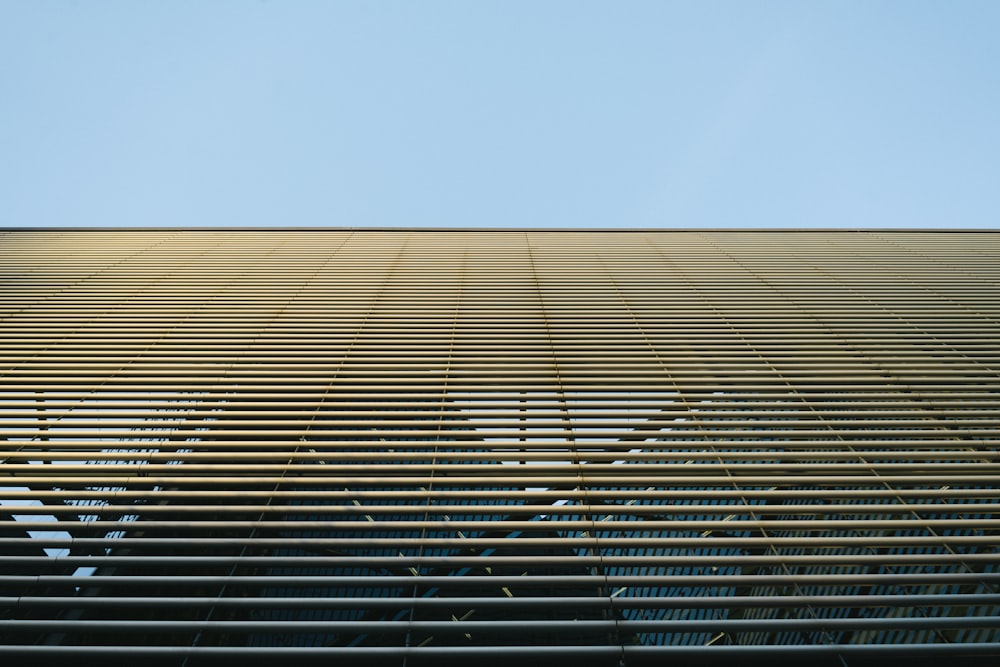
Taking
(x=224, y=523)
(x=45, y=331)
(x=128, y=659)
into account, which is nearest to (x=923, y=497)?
(x=224, y=523)

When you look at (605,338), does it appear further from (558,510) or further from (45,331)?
(45,331)

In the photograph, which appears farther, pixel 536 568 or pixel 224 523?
pixel 224 523

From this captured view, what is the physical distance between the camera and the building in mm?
1577

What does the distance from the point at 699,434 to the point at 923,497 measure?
0.80 m

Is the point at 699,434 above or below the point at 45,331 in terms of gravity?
below

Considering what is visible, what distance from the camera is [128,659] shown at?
1.50 metres

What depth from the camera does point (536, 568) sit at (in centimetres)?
172

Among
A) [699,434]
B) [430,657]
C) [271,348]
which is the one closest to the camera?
[430,657]

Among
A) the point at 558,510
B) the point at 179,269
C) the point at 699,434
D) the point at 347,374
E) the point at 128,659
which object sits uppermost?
the point at 179,269

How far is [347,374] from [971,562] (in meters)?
2.59

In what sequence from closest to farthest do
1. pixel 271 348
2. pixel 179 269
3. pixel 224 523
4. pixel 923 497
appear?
pixel 224 523, pixel 923 497, pixel 271 348, pixel 179 269

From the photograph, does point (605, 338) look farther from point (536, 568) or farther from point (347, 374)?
point (536, 568)

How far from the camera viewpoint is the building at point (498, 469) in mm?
1577

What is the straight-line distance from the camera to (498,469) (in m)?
2.09
